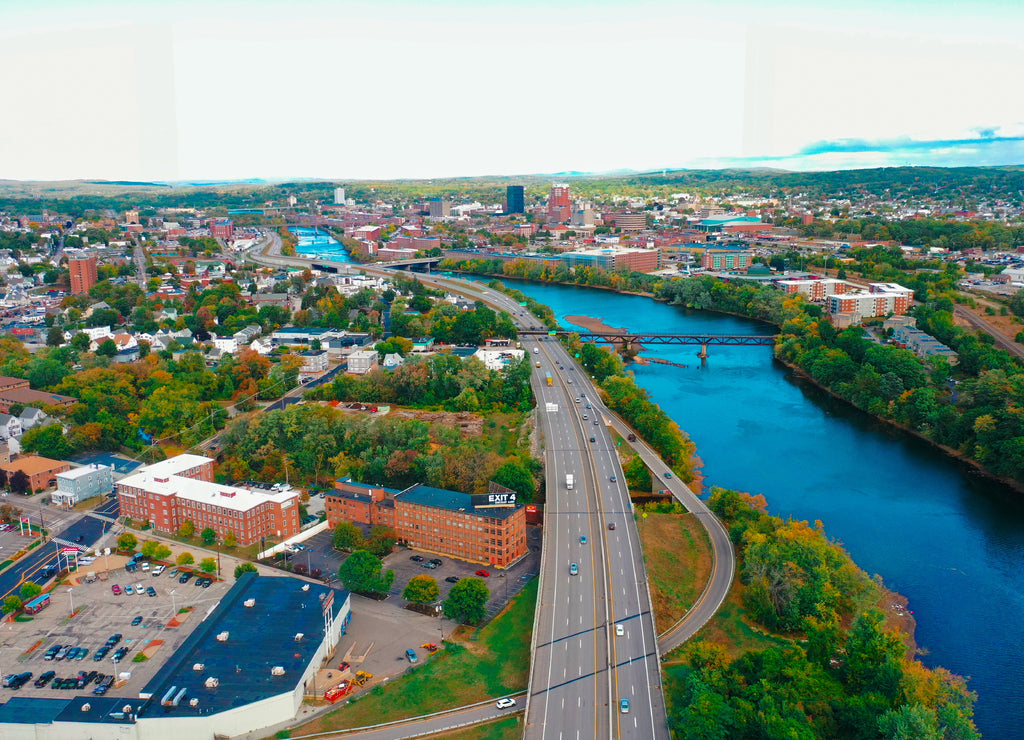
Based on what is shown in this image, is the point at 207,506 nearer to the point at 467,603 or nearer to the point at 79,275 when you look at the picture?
the point at 467,603

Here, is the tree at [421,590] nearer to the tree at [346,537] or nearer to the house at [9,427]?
the tree at [346,537]

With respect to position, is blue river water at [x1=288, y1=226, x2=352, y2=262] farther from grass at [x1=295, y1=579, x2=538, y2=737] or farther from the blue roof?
grass at [x1=295, y1=579, x2=538, y2=737]

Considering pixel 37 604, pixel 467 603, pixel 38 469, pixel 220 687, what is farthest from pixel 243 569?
pixel 38 469

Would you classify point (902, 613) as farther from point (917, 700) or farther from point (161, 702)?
point (161, 702)

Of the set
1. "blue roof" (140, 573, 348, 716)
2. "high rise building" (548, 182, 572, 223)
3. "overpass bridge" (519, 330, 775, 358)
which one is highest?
"high rise building" (548, 182, 572, 223)

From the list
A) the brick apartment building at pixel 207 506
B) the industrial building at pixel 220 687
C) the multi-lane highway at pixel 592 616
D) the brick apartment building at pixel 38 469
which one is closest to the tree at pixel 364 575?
the industrial building at pixel 220 687

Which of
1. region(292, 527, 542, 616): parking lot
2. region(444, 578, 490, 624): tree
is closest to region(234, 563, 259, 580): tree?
region(292, 527, 542, 616): parking lot
